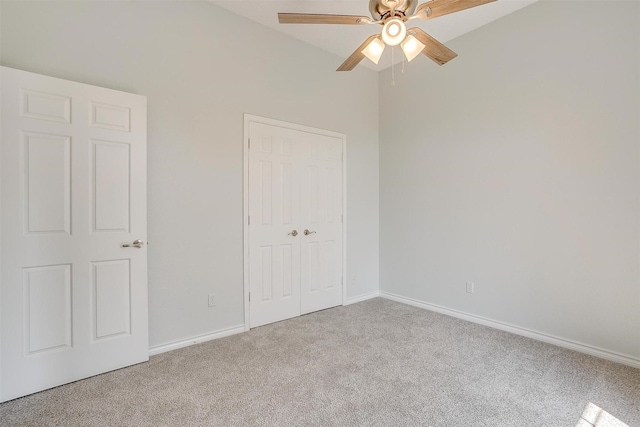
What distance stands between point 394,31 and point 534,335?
292cm

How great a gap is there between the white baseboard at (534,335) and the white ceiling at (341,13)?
10.1 ft

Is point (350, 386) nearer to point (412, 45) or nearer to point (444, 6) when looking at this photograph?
point (412, 45)

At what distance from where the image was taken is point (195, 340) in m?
2.72

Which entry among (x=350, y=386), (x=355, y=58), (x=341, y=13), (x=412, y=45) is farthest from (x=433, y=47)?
(x=350, y=386)

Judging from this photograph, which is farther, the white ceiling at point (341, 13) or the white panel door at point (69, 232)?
the white ceiling at point (341, 13)

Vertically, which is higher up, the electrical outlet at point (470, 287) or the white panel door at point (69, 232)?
the white panel door at point (69, 232)

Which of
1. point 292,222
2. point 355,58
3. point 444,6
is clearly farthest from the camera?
point 292,222

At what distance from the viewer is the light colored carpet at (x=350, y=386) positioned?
1.75 metres

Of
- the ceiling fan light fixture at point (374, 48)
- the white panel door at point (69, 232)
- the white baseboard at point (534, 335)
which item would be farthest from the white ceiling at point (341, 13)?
the white baseboard at point (534, 335)

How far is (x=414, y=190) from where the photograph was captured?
3.80 meters

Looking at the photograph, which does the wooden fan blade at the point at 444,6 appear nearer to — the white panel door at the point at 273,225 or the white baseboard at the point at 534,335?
the white panel door at the point at 273,225

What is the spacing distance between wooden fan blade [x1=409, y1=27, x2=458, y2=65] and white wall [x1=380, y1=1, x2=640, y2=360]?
1265mm

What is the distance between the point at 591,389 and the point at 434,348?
1025mm

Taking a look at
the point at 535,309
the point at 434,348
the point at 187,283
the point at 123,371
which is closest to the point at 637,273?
the point at 535,309
